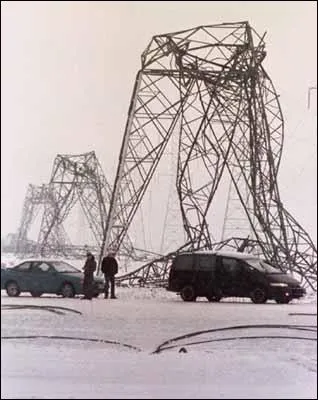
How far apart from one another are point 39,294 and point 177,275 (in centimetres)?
73

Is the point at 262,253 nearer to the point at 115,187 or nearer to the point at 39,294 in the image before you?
the point at 115,187

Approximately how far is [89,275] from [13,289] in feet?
1.32

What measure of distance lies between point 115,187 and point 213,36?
945mm

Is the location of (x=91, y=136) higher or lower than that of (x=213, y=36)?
lower

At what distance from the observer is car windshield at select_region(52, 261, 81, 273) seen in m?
3.97

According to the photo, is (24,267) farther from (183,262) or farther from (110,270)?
(183,262)

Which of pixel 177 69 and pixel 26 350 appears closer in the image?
pixel 26 350

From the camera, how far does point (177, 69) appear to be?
4.05 meters

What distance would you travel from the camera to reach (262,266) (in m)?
4.05

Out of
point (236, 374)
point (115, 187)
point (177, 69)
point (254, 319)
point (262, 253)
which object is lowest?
point (236, 374)

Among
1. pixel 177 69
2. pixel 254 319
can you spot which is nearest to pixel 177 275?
pixel 254 319

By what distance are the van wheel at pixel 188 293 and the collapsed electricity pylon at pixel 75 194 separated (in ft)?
1.65

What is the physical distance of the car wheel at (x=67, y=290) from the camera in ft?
13.0

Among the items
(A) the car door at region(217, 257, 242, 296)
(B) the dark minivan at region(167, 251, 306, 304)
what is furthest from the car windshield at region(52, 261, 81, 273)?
(A) the car door at region(217, 257, 242, 296)
